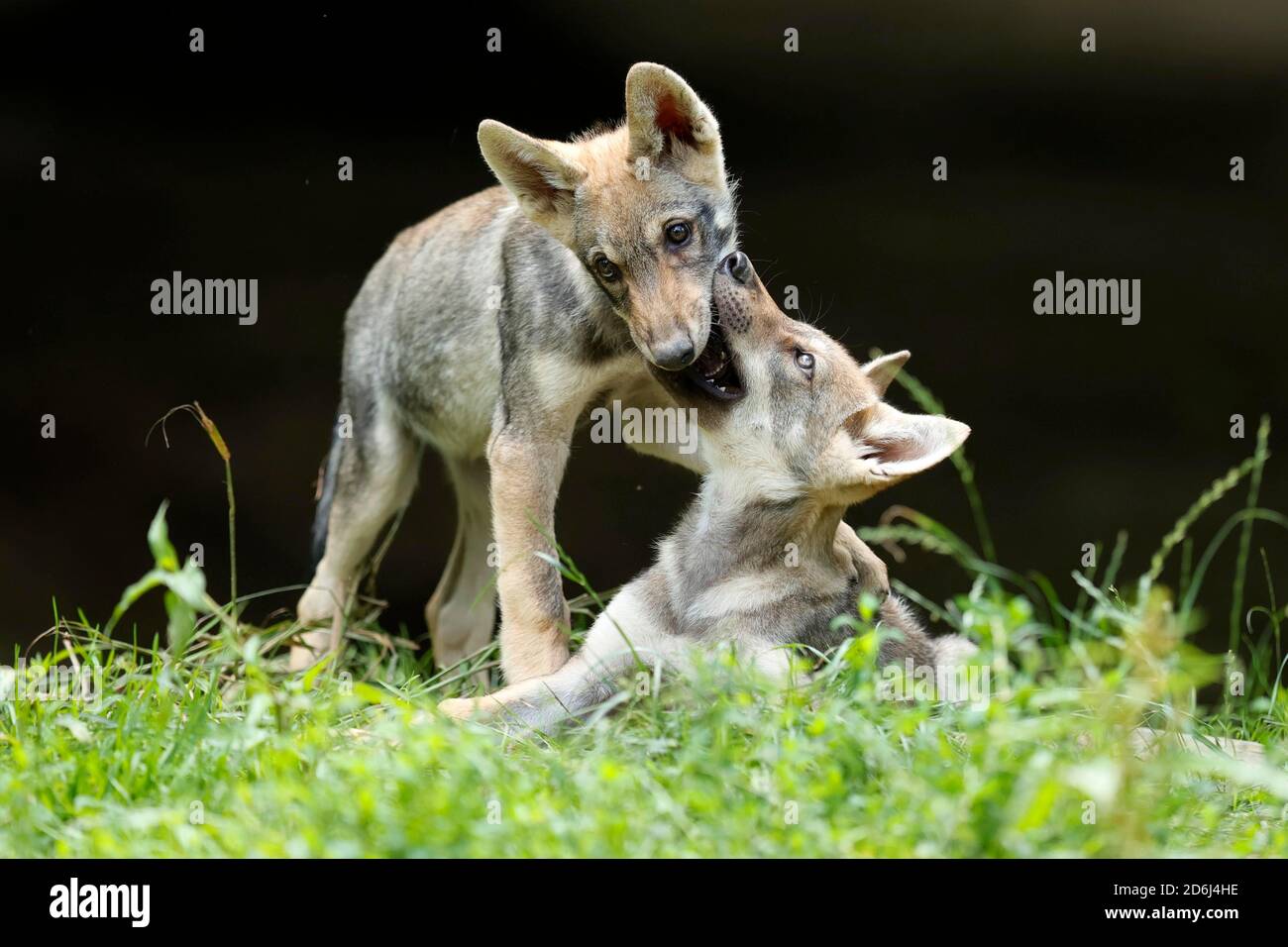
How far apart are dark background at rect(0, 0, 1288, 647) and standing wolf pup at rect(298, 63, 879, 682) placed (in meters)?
1.35

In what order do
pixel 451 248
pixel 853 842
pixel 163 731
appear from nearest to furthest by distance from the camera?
pixel 853 842 → pixel 163 731 → pixel 451 248

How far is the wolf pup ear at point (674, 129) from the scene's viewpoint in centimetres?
524

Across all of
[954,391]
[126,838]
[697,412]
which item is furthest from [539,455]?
[954,391]

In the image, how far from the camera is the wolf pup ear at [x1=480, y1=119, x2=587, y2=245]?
532 centimetres

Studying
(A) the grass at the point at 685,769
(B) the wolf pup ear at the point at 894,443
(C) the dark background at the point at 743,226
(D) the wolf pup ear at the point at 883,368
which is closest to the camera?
(A) the grass at the point at 685,769

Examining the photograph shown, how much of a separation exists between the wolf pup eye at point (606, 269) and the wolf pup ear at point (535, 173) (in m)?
0.28

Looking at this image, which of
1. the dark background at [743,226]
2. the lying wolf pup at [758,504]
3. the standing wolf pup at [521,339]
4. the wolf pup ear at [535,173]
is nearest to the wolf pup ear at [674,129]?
the standing wolf pup at [521,339]

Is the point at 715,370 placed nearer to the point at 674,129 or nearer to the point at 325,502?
the point at 674,129

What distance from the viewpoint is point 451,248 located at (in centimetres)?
695

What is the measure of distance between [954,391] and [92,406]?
530 centimetres

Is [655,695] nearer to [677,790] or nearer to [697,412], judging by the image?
[677,790]

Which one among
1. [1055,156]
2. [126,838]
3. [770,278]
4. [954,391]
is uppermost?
[1055,156]

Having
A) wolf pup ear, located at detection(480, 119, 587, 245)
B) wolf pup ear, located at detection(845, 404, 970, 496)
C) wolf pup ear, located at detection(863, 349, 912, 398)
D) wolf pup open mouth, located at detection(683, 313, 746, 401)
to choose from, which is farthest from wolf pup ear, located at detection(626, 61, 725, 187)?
wolf pup ear, located at detection(845, 404, 970, 496)

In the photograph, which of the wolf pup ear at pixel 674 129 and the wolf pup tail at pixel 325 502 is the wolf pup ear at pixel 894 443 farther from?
the wolf pup tail at pixel 325 502
